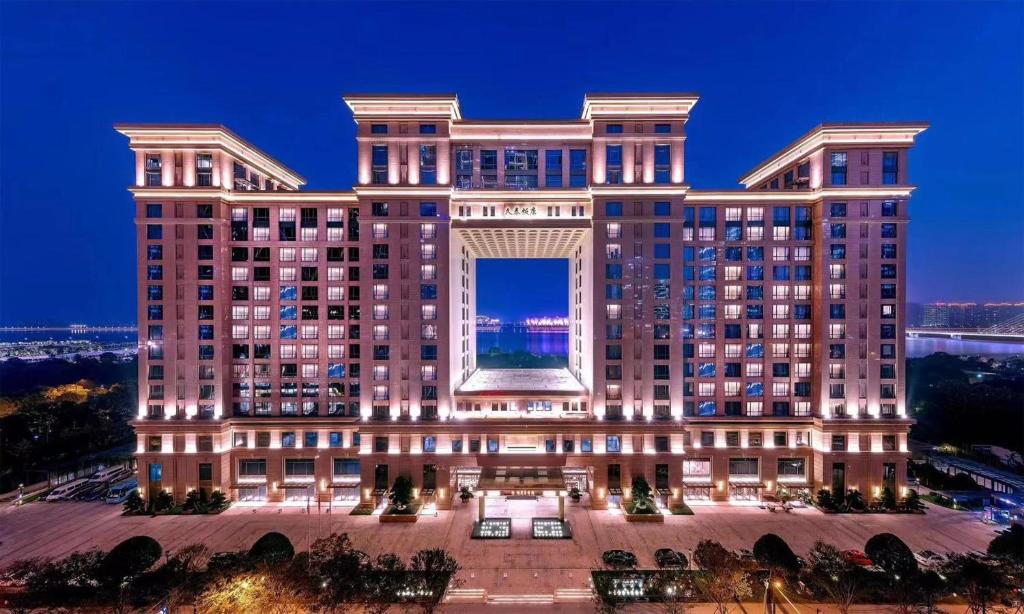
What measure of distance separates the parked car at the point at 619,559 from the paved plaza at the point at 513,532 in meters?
1.66

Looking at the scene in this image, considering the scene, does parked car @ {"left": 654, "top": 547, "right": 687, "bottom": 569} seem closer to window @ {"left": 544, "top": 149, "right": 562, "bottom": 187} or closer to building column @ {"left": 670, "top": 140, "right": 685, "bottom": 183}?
building column @ {"left": 670, "top": 140, "right": 685, "bottom": 183}

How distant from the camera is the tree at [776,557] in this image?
2962cm

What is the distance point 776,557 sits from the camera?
30.2m

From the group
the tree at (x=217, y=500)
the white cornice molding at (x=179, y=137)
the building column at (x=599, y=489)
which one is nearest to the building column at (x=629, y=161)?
the building column at (x=599, y=489)

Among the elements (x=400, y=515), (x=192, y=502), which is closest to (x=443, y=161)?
(x=400, y=515)

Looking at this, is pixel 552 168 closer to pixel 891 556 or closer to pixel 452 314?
pixel 452 314

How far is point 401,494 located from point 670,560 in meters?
24.5

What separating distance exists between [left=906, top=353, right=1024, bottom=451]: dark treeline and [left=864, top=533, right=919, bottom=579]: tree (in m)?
46.1

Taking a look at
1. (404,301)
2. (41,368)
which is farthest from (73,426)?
(41,368)

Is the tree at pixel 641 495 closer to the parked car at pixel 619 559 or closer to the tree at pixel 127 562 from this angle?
the parked car at pixel 619 559

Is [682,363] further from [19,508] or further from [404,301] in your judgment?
[19,508]

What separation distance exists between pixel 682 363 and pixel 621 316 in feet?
26.2

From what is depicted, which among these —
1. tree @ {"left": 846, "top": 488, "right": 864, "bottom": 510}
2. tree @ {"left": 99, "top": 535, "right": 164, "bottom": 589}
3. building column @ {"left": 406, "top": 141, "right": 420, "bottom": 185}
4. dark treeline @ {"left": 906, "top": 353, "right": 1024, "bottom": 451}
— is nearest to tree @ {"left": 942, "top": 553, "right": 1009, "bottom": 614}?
tree @ {"left": 846, "top": 488, "right": 864, "bottom": 510}

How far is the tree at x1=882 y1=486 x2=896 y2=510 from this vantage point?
43.4m
